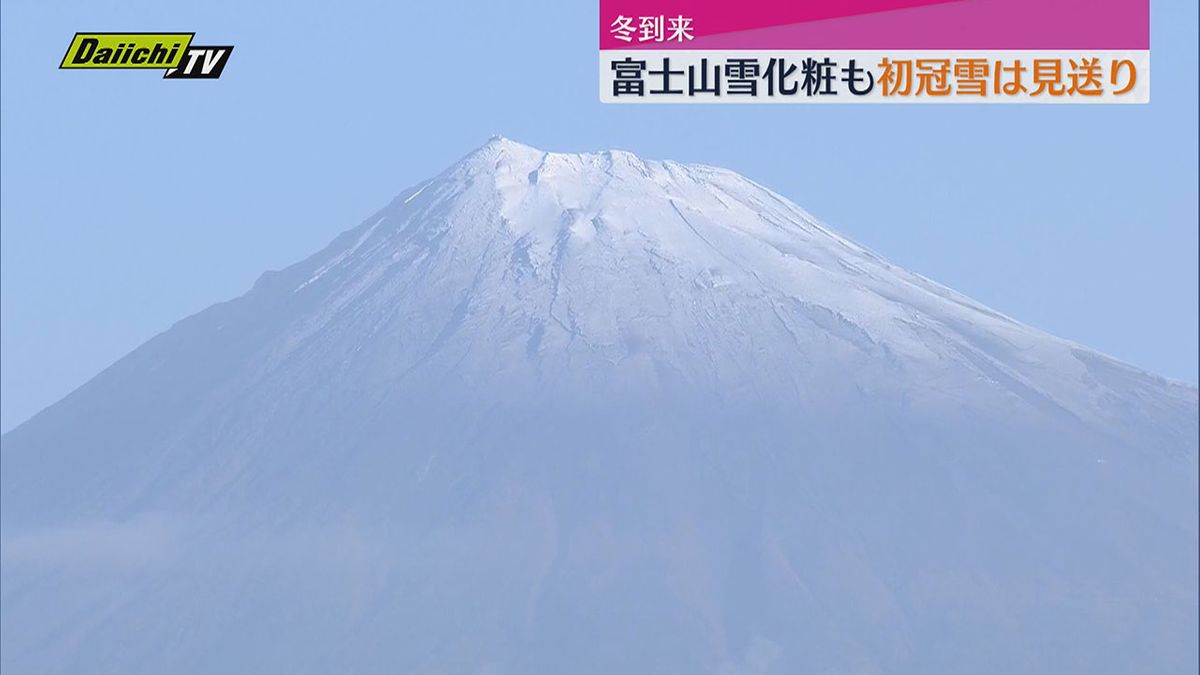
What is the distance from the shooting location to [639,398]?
119125mm

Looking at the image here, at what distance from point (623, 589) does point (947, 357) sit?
18.9 meters

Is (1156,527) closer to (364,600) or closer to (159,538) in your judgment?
(364,600)

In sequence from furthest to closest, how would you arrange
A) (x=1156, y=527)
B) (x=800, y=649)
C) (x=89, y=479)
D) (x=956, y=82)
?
(x=89, y=479)
(x=1156, y=527)
(x=800, y=649)
(x=956, y=82)

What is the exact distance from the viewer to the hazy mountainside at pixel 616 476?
108m

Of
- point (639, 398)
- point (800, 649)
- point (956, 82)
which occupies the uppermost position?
point (956, 82)

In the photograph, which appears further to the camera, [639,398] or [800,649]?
[639,398]

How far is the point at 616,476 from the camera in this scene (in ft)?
384

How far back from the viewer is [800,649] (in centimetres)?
10606

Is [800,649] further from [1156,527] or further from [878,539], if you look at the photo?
[1156,527]

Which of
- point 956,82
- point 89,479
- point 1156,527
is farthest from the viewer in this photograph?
point 89,479

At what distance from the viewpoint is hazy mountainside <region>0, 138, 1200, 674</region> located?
108375mm

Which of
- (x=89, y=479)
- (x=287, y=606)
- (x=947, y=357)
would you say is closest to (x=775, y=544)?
(x=947, y=357)

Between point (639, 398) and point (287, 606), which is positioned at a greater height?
point (639, 398)

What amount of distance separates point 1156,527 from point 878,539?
37.8 ft
